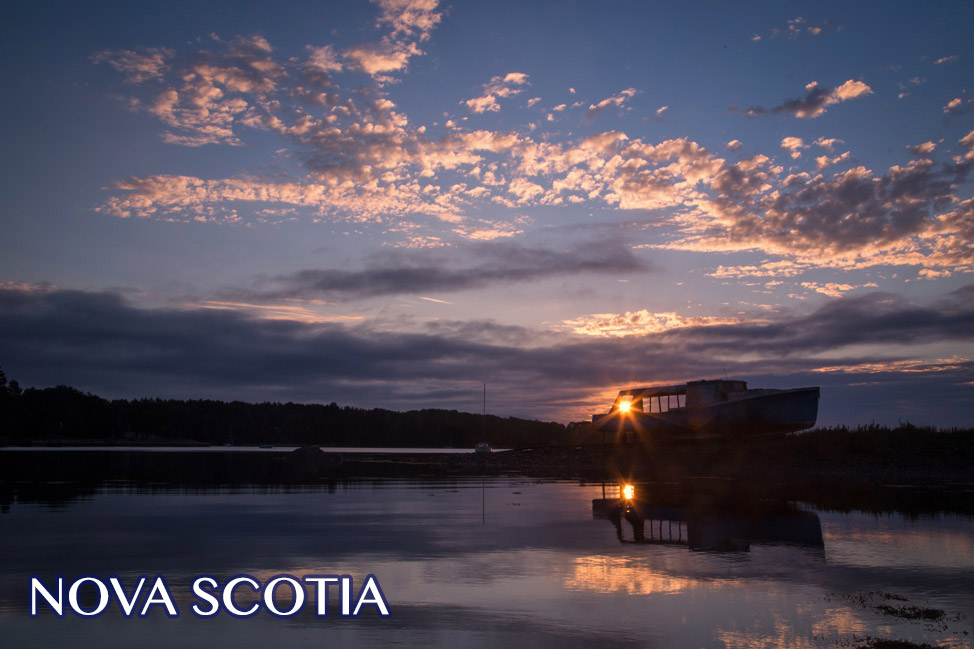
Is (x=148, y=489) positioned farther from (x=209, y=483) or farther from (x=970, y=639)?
(x=970, y=639)

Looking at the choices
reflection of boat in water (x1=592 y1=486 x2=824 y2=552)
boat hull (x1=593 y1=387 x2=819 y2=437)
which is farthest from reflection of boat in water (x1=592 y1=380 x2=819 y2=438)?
reflection of boat in water (x1=592 y1=486 x2=824 y2=552)

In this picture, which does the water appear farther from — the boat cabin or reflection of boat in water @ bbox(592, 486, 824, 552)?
the boat cabin

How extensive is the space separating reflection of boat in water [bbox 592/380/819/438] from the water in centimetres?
2898

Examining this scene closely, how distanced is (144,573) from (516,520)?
14194mm

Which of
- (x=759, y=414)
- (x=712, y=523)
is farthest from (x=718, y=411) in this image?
(x=712, y=523)

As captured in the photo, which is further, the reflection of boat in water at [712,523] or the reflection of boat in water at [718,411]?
Answer: the reflection of boat in water at [718,411]

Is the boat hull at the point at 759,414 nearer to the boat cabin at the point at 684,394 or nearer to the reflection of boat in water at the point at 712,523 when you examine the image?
the boat cabin at the point at 684,394

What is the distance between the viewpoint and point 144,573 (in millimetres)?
16375

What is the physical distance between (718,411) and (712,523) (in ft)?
126

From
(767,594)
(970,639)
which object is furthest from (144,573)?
(970,639)

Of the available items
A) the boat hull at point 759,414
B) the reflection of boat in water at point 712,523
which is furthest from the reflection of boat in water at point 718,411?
the reflection of boat in water at point 712,523

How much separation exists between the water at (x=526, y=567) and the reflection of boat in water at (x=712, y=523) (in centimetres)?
11

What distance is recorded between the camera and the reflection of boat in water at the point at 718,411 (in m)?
59.2

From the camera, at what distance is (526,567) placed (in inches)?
690
